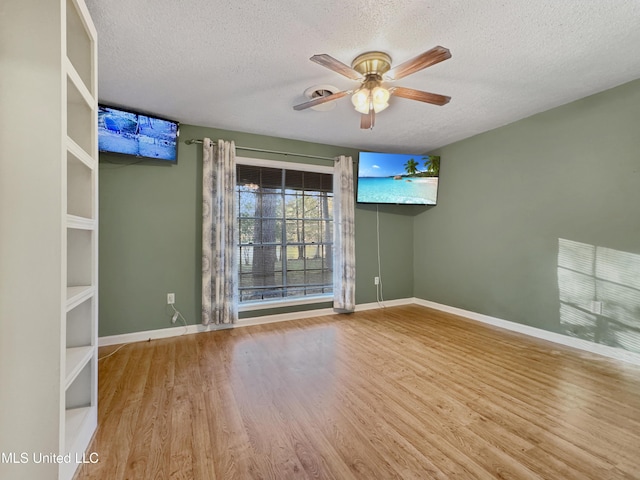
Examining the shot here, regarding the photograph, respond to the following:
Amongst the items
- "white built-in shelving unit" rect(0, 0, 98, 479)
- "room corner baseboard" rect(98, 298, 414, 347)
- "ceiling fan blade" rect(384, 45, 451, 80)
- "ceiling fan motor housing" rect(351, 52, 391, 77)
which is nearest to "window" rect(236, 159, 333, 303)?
"room corner baseboard" rect(98, 298, 414, 347)

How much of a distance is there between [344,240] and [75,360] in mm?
3102

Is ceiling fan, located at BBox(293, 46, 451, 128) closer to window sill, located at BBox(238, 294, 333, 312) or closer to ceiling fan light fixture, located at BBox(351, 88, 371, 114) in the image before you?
ceiling fan light fixture, located at BBox(351, 88, 371, 114)

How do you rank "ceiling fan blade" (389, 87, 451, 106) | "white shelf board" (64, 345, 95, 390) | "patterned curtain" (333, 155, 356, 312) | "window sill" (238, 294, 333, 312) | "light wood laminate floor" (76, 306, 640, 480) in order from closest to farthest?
"white shelf board" (64, 345, 95, 390) → "light wood laminate floor" (76, 306, 640, 480) → "ceiling fan blade" (389, 87, 451, 106) → "window sill" (238, 294, 333, 312) → "patterned curtain" (333, 155, 356, 312)

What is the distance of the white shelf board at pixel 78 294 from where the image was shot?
1268mm

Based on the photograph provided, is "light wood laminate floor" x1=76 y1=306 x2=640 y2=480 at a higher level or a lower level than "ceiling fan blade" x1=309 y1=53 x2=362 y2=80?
lower

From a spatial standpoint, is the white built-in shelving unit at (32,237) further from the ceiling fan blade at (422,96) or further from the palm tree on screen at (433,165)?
the palm tree on screen at (433,165)

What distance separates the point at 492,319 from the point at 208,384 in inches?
135

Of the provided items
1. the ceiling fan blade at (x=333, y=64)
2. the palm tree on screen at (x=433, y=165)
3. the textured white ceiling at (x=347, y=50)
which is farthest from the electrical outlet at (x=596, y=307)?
the ceiling fan blade at (x=333, y=64)

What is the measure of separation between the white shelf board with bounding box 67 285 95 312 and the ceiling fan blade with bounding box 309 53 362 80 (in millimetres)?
1871

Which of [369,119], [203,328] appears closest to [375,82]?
[369,119]

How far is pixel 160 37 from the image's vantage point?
5.97ft

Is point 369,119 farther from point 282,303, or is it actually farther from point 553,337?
point 553,337

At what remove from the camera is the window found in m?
3.59

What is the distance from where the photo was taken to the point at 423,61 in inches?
67.7
